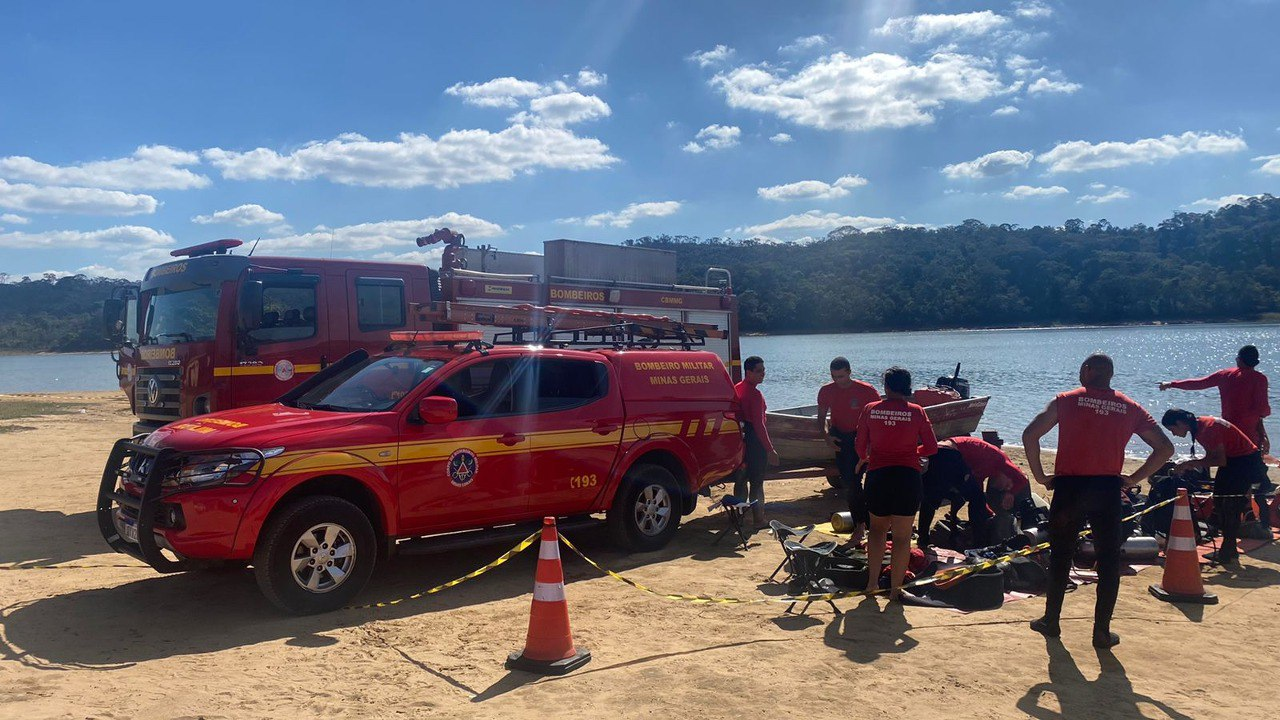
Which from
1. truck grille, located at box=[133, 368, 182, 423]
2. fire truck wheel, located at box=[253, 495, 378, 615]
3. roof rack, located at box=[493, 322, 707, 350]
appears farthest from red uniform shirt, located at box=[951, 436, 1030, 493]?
truck grille, located at box=[133, 368, 182, 423]

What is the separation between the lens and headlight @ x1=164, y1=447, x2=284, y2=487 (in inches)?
225

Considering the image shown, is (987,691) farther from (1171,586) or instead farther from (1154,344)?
(1154,344)

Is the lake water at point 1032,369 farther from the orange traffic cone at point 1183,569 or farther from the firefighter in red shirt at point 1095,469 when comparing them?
the firefighter in red shirt at point 1095,469

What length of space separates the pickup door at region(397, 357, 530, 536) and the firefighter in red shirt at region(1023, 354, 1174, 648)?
147 inches

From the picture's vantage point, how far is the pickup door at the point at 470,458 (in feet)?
21.2

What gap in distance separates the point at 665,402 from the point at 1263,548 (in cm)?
592

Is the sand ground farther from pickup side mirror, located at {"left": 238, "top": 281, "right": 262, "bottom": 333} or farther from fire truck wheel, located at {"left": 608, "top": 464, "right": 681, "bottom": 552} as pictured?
pickup side mirror, located at {"left": 238, "top": 281, "right": 262, "bottom": 333}

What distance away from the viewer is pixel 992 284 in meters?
94.3

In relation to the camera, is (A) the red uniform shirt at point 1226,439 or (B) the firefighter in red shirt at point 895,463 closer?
(B) the firefighter in red shirt at point 895,463

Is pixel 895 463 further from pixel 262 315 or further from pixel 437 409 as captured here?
pixel 262 315

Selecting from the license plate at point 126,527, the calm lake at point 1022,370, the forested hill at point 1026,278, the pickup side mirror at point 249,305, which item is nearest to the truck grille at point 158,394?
the pickup side mirror at point 249,305

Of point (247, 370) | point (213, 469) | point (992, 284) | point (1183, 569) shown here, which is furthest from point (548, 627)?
point (992, 284)

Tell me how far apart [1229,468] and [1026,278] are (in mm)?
96108

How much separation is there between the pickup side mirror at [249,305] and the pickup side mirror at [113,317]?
107 inches
